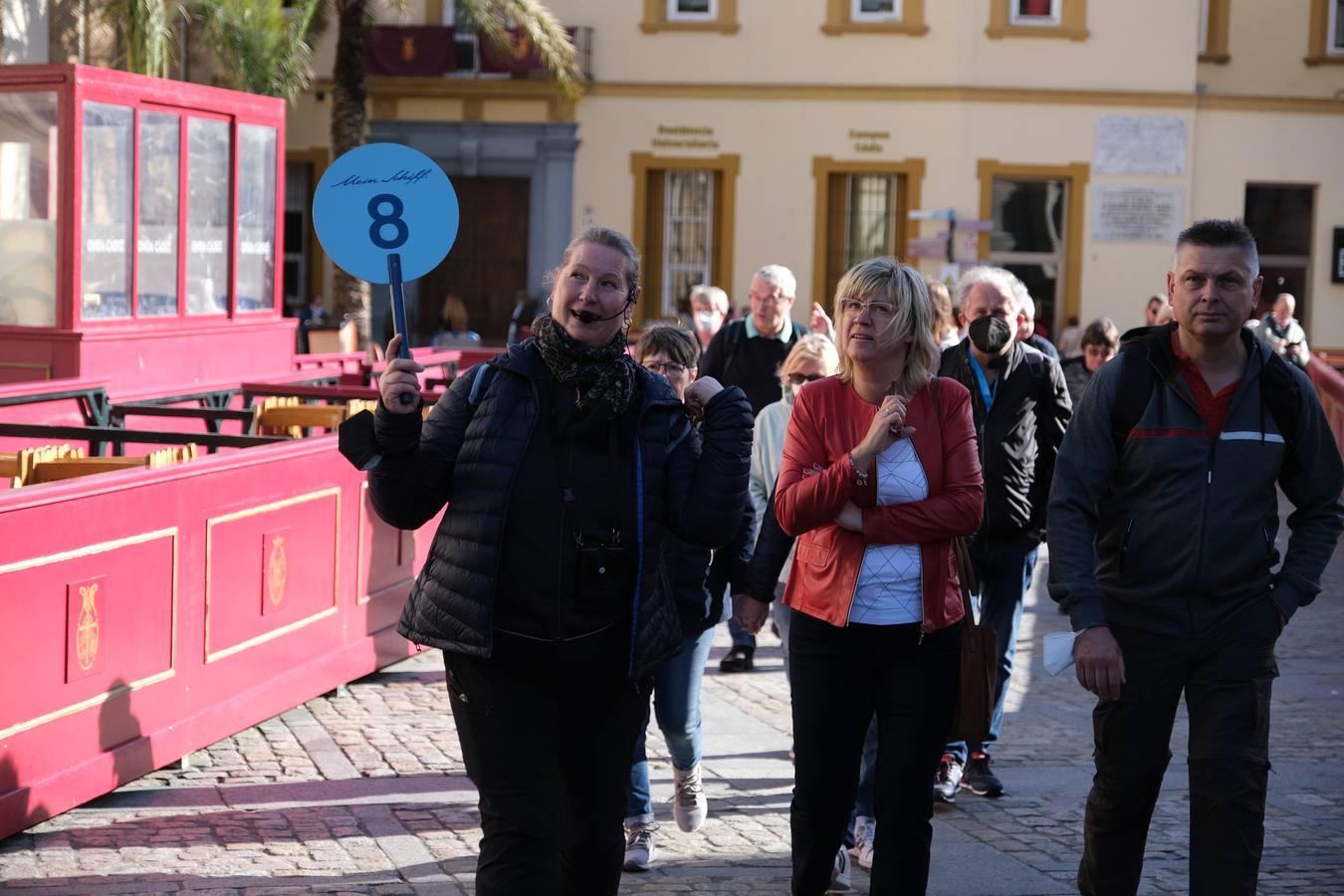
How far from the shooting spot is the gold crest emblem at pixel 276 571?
7848 millimetres

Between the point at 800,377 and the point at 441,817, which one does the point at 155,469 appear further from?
the point at 800,377

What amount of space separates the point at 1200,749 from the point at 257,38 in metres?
23.8

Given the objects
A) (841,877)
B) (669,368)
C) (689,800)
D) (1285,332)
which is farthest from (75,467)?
(1285,332)

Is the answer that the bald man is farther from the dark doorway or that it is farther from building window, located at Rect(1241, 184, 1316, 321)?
the dark doorway

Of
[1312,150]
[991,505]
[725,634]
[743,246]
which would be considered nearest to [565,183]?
[743,246]

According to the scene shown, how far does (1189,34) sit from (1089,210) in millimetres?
3345

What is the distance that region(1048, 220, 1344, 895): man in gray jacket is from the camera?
15.5 feet

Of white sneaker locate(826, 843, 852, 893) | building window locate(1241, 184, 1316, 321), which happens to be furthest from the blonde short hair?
building window locate(1241, 184, 1316, 321)

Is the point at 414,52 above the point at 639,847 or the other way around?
above

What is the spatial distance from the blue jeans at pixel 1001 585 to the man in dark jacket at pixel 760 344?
2.33 m

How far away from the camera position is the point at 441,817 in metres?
6.62

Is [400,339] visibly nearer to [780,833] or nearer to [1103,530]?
[1103,530]

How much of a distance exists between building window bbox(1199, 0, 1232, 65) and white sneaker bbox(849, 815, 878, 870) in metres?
29.2

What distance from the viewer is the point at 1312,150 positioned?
105ft
